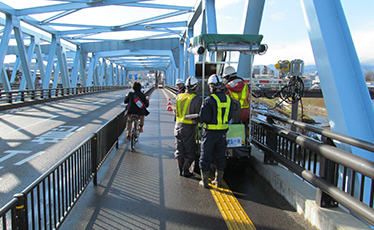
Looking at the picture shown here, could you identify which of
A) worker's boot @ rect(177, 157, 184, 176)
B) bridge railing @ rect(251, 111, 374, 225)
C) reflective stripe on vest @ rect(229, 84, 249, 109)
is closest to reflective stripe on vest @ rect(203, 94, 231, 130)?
reflective stripe on vest @ rect(229, 84, 249, 109)

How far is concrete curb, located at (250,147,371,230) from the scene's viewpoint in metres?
3.50

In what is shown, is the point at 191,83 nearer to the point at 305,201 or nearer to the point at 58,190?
the point at 305,201

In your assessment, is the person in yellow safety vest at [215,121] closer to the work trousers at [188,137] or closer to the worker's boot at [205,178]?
the worker's boot at [205,178]

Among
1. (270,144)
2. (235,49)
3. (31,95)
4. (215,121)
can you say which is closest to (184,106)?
(215,121)

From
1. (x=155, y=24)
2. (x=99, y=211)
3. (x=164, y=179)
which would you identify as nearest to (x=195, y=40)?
(x=164, y=179)

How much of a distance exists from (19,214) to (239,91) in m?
4.64

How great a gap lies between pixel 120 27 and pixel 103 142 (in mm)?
26654

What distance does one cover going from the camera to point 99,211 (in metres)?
4.41

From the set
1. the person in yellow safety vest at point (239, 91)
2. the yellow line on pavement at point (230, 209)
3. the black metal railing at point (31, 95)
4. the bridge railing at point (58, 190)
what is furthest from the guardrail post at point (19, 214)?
the black metal railing at point (31, 95)

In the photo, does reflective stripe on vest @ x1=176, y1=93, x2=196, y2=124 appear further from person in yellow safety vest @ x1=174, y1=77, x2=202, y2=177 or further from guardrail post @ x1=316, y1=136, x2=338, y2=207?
guardrail post @ x1=316, y1=136, x2=338, y2=207

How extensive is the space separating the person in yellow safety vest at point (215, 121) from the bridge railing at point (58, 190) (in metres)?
2.15

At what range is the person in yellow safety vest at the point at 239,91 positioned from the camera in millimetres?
6230

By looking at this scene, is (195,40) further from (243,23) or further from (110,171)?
(243,23)

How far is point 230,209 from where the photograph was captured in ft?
15.0
